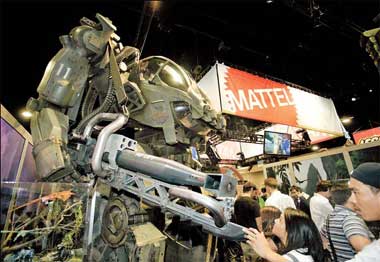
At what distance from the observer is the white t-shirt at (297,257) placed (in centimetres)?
164

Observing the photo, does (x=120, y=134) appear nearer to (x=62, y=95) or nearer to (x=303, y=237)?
(x=62, y=95)

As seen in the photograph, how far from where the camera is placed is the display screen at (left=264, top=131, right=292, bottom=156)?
666cm

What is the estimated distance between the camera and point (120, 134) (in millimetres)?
2143

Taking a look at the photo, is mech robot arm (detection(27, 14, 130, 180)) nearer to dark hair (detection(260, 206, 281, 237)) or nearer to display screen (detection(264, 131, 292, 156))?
dark hair (detection(260, 206, 281, 237))

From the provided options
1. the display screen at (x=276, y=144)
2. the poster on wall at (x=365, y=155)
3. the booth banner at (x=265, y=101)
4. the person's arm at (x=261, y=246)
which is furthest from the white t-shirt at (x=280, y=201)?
the person's arm at (x=261, y=246)

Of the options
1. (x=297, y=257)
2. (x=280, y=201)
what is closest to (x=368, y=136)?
(x=280, y=201)

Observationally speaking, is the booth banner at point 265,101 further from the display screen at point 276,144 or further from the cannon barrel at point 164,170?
the cannon barrel at point 164,170

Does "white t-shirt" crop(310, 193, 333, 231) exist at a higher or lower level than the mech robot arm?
lower

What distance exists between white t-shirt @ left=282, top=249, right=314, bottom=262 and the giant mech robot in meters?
0.45

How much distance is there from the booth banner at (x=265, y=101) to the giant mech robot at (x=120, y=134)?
4.56ft

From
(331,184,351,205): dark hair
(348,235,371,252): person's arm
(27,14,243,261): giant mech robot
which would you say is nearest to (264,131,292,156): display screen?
(331,184,351,205): dark hair

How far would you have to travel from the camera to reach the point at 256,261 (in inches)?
137

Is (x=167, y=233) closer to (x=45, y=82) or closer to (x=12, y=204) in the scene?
(x=12, y=204)

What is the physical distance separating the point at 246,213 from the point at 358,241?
5.58 ft
